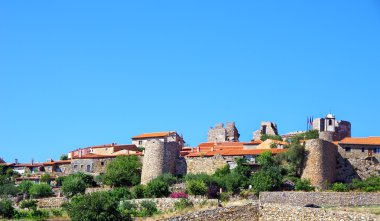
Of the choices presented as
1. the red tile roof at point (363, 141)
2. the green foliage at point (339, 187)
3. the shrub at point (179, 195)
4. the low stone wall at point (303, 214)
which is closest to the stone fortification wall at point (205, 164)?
the red tile roof at point (363, 141)

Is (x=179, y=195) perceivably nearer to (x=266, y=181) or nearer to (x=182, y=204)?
(x=266, y=181)

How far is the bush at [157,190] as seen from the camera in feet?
170

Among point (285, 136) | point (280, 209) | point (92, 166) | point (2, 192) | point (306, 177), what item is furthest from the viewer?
point (285, 136)

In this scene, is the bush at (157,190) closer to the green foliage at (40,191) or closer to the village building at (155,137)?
the green foliage at (40,191)

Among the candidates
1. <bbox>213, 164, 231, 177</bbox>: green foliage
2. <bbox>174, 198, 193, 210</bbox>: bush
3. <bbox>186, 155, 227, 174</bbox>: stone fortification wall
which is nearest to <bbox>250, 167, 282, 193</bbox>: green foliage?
<bbox>213, 164, 231, 177</bbox>: green foliage

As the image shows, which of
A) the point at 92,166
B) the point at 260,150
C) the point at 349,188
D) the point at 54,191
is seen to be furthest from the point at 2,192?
the point at 349,188

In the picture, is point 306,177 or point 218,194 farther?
point 306,177

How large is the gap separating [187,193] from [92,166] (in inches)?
794

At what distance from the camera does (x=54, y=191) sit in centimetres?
6097

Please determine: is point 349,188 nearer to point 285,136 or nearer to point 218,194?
point 218,194

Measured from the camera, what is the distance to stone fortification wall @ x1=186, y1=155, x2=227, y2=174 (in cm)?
6122

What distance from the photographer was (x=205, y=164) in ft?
203

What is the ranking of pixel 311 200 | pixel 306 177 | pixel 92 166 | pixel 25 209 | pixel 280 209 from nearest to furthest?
pixel 280 209 → pixel 311 200 → pixel 25 209 → pixel 306 177 → pixel 92 166

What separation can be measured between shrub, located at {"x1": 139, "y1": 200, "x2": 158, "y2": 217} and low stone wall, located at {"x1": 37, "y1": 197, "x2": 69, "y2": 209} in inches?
473
